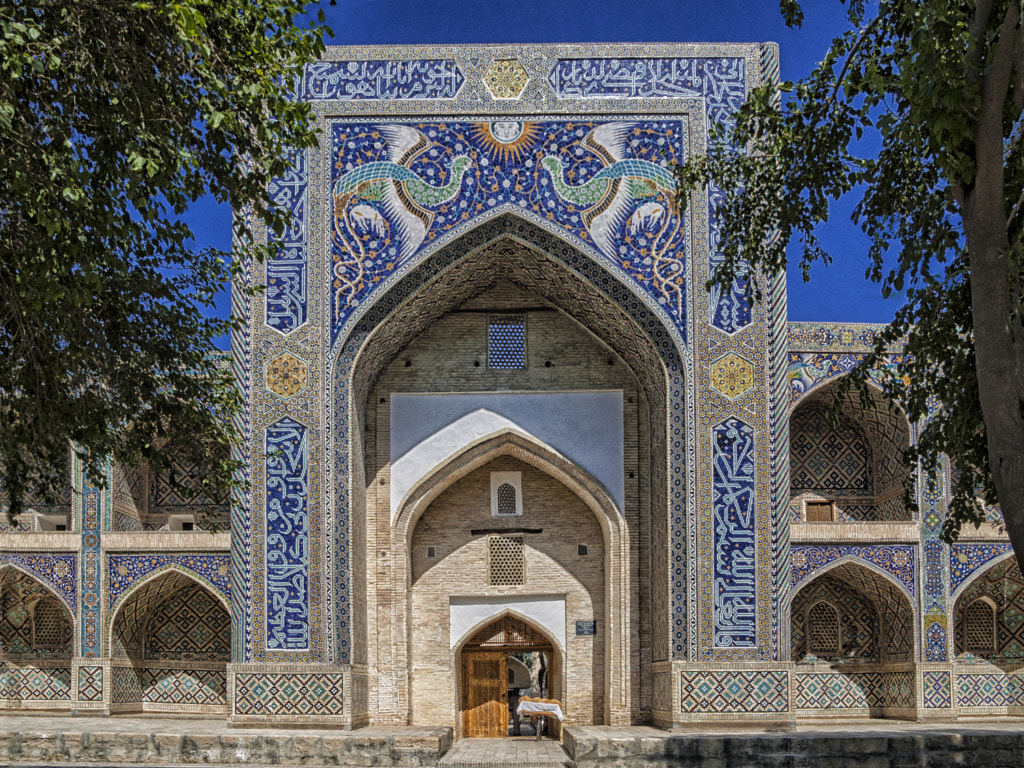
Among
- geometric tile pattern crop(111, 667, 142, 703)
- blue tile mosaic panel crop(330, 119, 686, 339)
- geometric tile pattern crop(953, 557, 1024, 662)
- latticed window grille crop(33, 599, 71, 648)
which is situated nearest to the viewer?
blue tile mosaic panel crop(330, 119, 686, 339)

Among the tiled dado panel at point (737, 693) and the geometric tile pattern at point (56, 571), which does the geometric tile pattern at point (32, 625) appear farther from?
the tiled dado panel at point (737, 693)

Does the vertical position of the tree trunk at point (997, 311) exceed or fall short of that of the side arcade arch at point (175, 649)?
it exceeds it

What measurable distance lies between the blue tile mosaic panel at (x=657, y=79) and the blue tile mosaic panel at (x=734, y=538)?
278 centimetres

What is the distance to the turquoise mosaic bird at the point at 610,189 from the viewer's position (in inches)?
562

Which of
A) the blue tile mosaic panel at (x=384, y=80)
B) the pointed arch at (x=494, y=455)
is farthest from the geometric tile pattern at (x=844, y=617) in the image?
the blue tile mosaic panel at (x=384, y=80)

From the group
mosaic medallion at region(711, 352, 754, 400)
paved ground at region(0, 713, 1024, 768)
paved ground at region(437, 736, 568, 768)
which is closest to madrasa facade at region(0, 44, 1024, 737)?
mosaic medallion at region(711, 352, 754, 400)

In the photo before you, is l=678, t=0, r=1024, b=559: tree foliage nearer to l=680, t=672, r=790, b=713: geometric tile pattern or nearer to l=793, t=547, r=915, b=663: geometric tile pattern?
l=680, t=672, r=790, b=713: geometric tile pattern

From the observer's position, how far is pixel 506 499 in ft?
52.4

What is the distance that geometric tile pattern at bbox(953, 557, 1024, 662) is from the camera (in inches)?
665

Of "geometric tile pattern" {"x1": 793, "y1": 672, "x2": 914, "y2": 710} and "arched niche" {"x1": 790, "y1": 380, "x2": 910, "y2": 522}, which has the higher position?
"arched niche" {"x1": 790, "y1": 380, "x2": 910, "y2": 522}

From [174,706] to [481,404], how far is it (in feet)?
20.4

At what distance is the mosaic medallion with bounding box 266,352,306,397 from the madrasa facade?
5 centimetres

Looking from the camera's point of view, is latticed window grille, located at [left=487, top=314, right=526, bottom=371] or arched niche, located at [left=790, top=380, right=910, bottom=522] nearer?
latticed window grille, located at [left=487, top=314, right=526, bottom=371]

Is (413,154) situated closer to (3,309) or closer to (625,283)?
(625,283)
